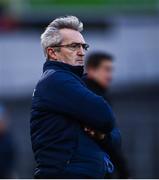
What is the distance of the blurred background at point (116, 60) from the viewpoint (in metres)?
21.5

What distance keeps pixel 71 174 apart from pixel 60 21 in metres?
1.18

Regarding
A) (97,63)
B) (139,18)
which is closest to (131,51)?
(139,18)

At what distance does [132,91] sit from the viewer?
73.4 feet

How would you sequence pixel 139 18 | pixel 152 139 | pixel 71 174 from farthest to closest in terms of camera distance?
pixel 139 18
pixel 152 139
pixel 71 174

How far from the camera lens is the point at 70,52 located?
705 cm

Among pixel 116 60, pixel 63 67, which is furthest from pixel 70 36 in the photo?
pixel 116 60

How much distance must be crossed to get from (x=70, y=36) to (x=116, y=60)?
1422cm

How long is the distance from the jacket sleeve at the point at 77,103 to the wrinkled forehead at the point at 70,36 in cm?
31

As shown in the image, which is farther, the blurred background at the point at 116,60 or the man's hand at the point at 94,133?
the blurred background at the point at 116,60

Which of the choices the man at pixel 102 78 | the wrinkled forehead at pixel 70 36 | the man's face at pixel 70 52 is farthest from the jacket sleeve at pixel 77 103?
the man at pixel 102 78

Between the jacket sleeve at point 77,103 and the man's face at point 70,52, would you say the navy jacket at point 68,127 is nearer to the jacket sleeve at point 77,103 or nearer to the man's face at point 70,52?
the jacket sleeve at point 77,103

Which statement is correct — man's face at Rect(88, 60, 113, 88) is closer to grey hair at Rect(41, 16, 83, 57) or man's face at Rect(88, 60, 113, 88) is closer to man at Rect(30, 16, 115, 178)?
grey hair at Rect(41, 16, 83, 57)

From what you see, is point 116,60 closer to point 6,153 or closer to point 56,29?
point 6,153

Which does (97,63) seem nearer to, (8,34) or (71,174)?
(71,174)
